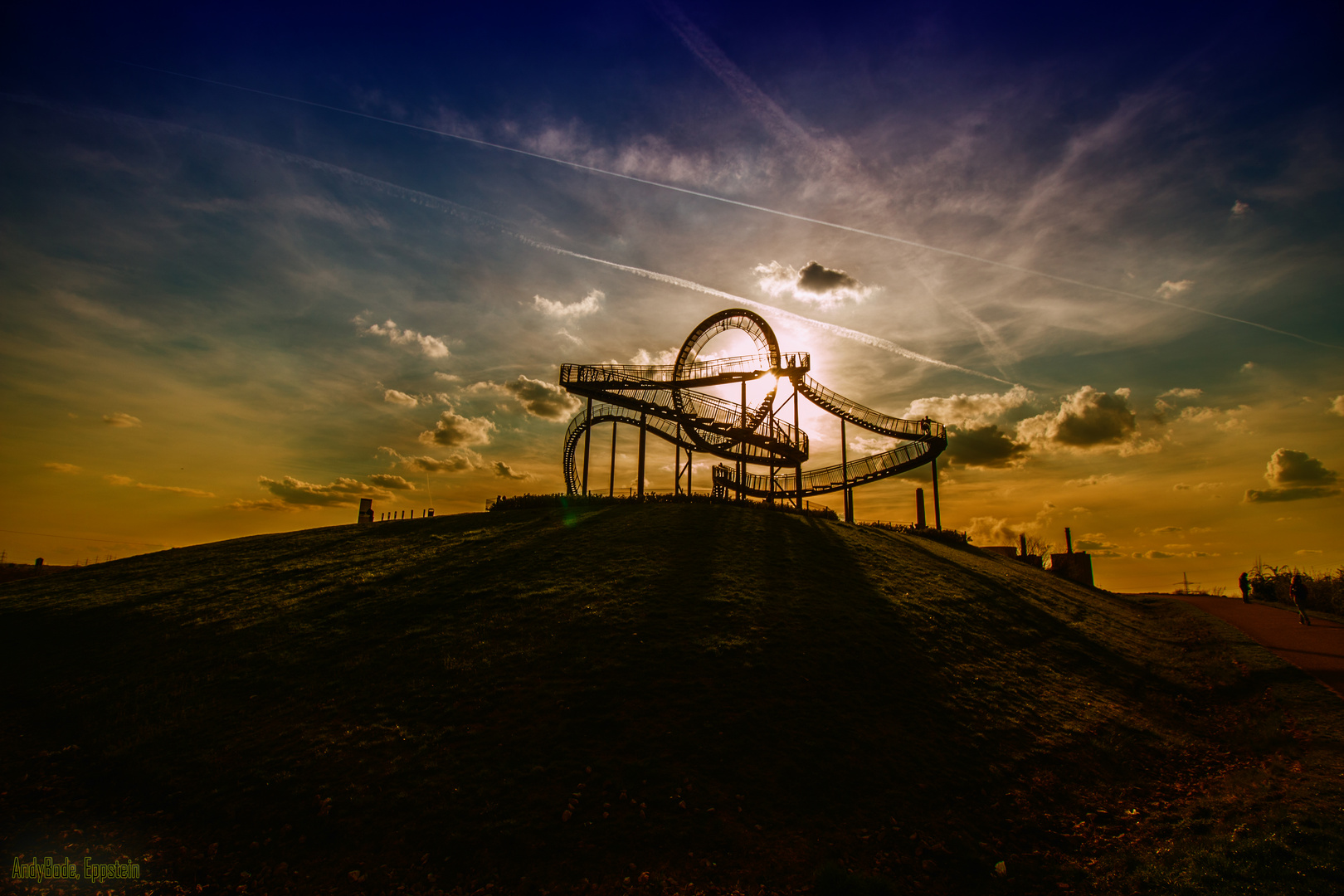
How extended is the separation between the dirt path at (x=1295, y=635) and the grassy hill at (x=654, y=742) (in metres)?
0.74

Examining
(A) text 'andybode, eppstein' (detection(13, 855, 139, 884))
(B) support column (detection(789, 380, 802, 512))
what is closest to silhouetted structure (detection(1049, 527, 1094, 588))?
(B) support column (detection(789, 380, 802, 512))

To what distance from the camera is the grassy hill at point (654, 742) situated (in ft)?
29.9

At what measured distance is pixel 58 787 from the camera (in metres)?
11.3

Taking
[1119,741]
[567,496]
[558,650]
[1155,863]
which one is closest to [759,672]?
[558,650]

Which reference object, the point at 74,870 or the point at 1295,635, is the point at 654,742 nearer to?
the point at 74,870

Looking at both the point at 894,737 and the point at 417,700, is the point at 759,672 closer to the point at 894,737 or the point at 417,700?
the point at 894,737

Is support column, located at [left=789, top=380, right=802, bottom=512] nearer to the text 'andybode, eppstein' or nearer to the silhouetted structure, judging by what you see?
the silhouetted structure

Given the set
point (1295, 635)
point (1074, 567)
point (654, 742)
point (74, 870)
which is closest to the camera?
point (74, 870)

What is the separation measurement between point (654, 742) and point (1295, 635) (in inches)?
1026

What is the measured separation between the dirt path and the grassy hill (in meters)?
0.74

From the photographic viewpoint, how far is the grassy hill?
29.9 ft

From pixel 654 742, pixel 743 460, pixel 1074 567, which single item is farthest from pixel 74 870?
pixel 1074 567

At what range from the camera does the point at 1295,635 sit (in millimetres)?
22391

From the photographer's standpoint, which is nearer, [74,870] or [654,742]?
[74,870]
